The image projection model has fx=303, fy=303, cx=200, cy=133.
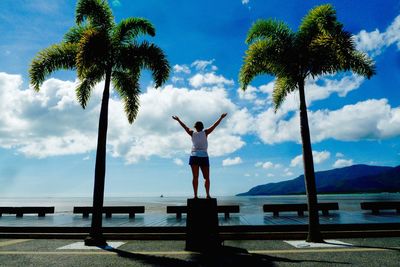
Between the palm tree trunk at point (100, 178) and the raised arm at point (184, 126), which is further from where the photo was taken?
the palm tree trunk at point (100, 178)

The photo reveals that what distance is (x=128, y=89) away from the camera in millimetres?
13062

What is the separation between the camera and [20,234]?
1158cm

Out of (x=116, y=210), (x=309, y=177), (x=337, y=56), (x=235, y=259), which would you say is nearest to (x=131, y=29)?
(x=337, y=56)

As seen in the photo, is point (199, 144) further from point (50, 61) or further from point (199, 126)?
point (50, 61)

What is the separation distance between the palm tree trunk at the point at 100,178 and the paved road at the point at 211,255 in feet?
2.37

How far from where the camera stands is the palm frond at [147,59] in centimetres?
1169

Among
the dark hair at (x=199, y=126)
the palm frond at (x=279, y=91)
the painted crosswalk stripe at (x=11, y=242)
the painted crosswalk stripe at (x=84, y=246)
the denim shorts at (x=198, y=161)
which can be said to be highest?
the palm frond at (x=279, y=91)

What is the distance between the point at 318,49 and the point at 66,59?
9.27 m

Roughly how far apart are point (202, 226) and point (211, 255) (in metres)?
0.89

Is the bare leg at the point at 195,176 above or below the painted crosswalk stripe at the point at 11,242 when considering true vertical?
above

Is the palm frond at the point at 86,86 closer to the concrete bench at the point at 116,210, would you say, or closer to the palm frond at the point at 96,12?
the palm frond at the point at 96,12

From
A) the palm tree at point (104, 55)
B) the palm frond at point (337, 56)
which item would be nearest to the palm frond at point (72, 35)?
the palm tree at point (104, 55)

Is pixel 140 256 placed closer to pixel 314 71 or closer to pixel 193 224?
pixel 193 224

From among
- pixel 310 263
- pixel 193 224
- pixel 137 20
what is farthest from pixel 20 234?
pixel 310 263
